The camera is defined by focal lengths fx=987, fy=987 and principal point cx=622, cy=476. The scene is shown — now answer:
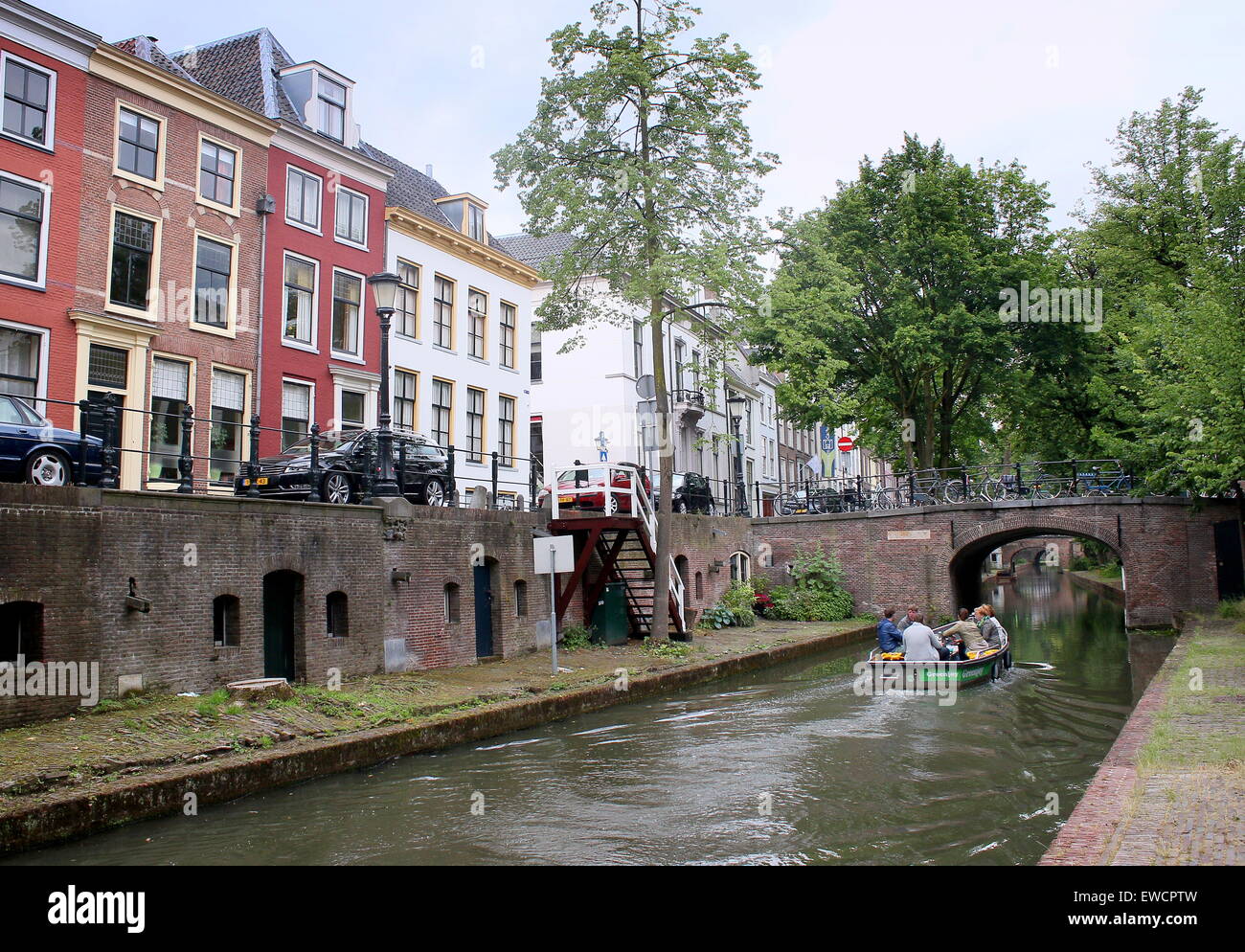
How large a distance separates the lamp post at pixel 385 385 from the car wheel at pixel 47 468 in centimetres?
446

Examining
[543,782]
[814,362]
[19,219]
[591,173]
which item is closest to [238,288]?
[19,219]

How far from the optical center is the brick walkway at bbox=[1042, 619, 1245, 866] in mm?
6465

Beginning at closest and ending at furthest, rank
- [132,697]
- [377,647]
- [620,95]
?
1. [132,697]
2. [377,647]
3. [620,95]

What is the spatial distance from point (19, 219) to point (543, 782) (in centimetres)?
1464

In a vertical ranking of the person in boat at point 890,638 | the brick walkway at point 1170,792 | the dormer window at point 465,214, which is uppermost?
the dormer window at point 465,214

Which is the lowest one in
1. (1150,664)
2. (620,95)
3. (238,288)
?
(1150,664)

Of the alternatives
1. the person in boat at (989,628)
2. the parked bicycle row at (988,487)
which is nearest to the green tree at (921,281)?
the parked bicycle row at (988,487)

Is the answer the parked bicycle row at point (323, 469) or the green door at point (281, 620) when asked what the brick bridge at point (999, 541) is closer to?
the parked bicycle row at point (323, 469)

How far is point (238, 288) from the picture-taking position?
22.1m

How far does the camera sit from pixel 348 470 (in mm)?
17359

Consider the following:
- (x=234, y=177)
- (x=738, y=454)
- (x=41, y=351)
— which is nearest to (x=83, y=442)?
(x=41, y=351)

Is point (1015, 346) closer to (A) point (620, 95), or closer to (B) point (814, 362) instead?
(B) point (814, 362)

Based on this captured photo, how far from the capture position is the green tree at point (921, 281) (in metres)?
32.9

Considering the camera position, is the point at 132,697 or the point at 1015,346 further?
the point at 1015,346
